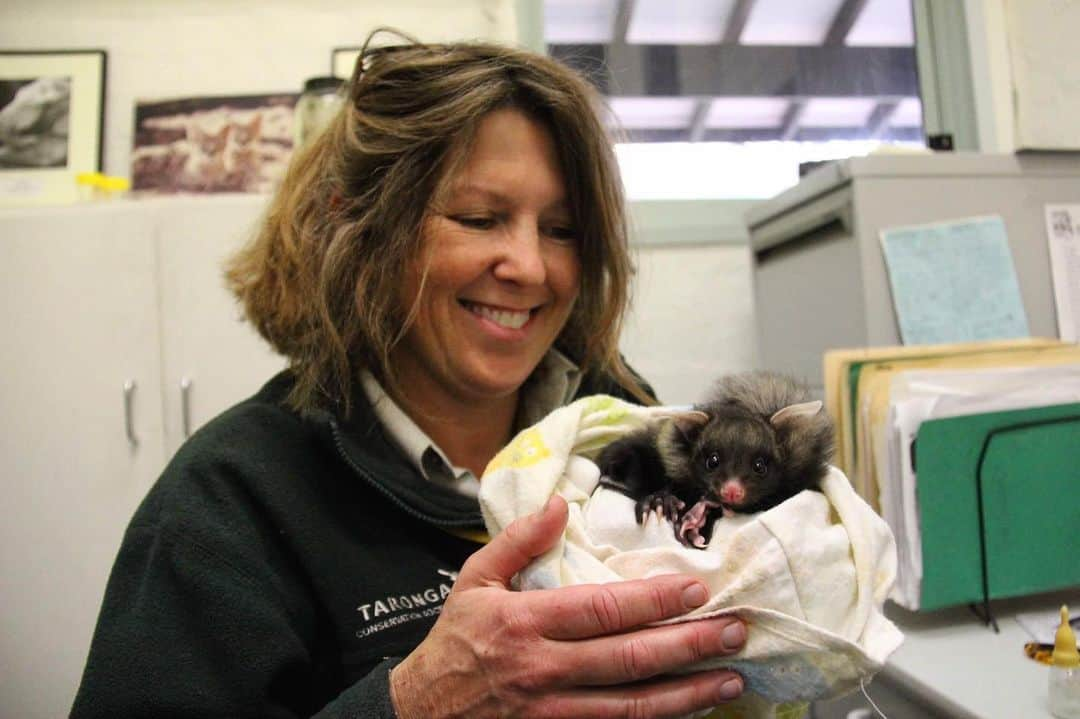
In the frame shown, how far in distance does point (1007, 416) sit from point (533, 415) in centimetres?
78

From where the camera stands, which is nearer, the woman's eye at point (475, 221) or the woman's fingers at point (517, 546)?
the woman's fingers at point (517, 546)

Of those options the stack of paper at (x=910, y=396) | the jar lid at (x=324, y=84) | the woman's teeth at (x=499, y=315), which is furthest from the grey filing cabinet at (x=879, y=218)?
the jar lid at (x=324, y=84)

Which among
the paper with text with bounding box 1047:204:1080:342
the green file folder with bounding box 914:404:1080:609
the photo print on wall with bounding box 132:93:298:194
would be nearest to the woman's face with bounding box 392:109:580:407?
the green file folder with bounding box 914:404:1080:609

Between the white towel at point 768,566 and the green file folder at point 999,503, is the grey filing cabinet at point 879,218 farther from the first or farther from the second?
the white towel at point 768,566

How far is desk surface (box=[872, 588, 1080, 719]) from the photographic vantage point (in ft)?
2.81

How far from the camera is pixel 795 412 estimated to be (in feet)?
2.94

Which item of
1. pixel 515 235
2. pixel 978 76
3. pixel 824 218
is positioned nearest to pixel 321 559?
pixel 515 235

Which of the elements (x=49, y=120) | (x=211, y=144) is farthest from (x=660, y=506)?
(x=49, y=120)

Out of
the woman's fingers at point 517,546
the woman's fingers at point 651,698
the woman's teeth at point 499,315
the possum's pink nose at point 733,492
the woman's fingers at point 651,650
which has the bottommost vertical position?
the woman's fingers at point 651,698

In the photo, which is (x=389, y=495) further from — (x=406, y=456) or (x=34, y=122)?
(x=34, y=122)

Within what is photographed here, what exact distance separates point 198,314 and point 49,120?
911mm

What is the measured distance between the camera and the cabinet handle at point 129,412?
71.8 inches

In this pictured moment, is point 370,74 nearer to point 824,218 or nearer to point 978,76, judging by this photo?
point 824,218

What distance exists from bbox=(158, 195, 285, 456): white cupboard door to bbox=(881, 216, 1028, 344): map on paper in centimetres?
153
